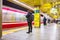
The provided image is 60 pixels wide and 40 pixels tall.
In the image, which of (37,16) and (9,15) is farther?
(37,16)

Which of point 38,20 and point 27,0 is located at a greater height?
point 27,0

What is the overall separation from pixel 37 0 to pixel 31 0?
0.75m

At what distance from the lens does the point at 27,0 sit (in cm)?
2147

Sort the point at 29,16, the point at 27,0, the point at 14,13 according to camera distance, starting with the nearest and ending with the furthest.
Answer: the point at 29,16 < the point at 27,0 < the point at 14,13

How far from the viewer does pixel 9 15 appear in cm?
2173

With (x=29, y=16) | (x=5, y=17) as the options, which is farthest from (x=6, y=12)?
(x=29, y=16)

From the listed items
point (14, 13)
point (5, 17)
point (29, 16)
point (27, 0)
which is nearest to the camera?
point (29, 16)

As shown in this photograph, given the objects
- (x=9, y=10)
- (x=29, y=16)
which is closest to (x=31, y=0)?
(x=9, y=10)

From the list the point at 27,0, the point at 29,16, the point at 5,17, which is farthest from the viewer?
the point at 27,0

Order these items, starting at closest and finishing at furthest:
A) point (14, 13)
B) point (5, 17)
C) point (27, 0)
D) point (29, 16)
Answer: point (29, 16) < point (5, 17) < point (27, 0) < point (14, 13)

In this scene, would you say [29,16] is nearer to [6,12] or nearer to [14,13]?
[6,12]

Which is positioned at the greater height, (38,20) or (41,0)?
(41,0)

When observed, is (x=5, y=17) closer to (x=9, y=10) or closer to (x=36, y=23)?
(x=9, y=10)

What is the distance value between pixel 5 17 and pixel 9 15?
1.63 meters
